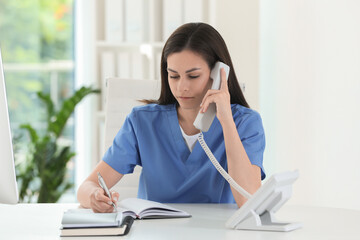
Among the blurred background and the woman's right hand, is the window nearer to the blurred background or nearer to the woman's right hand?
the blurred background

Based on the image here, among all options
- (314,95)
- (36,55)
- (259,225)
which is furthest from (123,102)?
(36,55)

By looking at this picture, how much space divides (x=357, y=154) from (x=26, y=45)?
296cm

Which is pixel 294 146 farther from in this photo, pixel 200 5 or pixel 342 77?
pixel 200 5

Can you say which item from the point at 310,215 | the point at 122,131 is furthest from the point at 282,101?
the point at 310,215

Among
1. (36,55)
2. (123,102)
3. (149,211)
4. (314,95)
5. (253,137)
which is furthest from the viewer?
(36,55)

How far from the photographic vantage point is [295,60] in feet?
9.68

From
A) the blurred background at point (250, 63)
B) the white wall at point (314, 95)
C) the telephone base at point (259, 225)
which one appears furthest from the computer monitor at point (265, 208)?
the white wall at point (314, 95)

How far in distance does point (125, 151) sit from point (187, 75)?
34 centimetres

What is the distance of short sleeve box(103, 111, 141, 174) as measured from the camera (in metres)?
1.65

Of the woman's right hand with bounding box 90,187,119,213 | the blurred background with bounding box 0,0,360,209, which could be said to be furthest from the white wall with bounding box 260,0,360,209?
the woman's right hand with bounding box 90,187,119,213

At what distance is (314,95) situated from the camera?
2654 mm

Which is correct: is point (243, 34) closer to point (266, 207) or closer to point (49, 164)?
point (49, 164)

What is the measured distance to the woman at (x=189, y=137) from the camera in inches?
60.4

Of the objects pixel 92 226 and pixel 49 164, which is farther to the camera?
pixel 49 164
